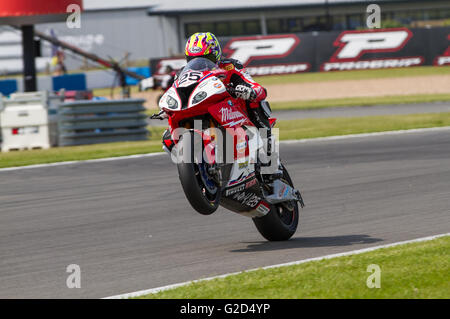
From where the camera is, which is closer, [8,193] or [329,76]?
[8,193]

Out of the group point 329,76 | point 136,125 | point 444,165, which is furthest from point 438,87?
point 444,165

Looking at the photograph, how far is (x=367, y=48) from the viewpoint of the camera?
37781 millimetres

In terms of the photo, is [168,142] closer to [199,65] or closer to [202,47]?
[199,65]

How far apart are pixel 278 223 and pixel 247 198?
608 millimetres

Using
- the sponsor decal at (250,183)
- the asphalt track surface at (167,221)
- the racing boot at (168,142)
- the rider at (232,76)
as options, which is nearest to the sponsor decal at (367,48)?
the asphalt track surface at (167,221)

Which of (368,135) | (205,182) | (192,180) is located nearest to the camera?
(192,180)

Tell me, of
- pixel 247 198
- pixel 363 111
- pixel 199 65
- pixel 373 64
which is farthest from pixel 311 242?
pixel 373 64

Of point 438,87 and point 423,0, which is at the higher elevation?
point 423,0
